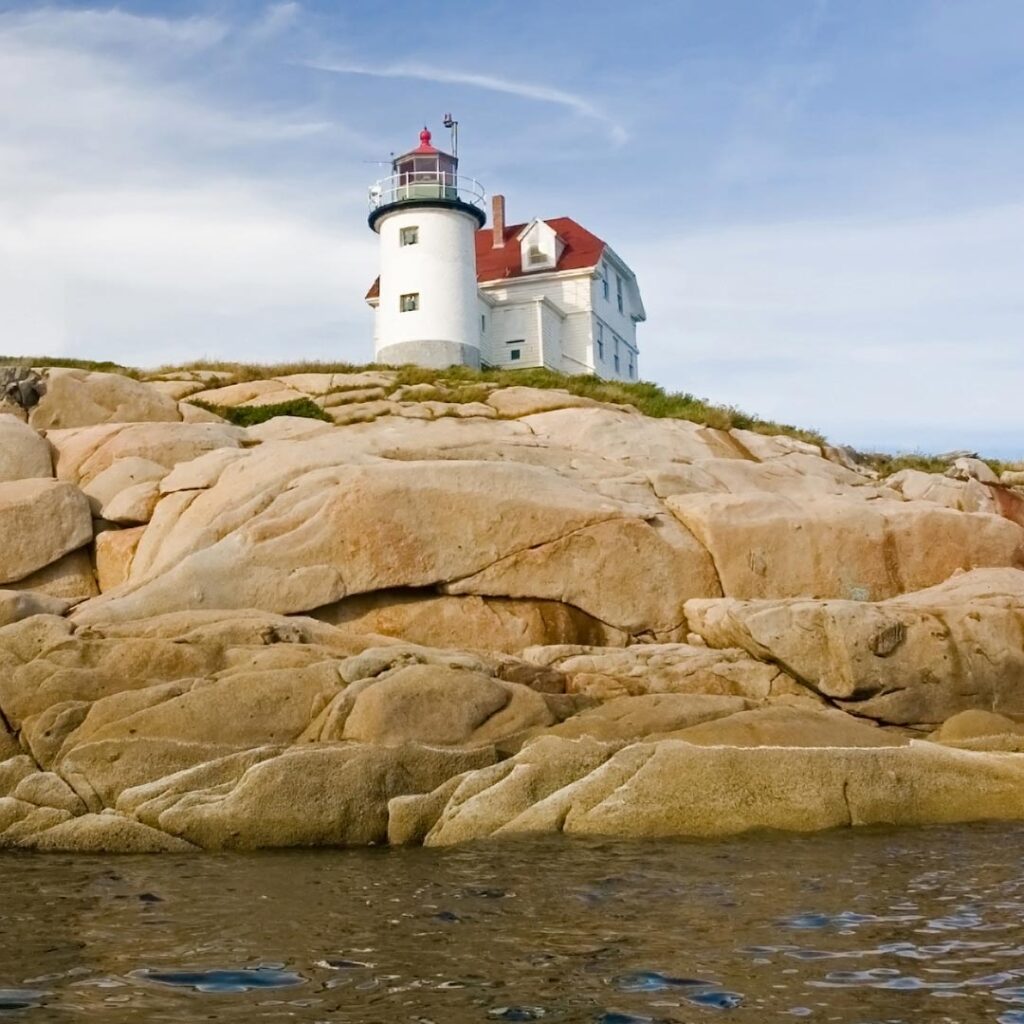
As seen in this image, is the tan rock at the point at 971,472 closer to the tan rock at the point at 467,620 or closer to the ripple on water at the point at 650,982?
the tan rock at the point at 467,620

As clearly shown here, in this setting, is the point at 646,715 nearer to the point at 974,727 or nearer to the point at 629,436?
the point at 974,727

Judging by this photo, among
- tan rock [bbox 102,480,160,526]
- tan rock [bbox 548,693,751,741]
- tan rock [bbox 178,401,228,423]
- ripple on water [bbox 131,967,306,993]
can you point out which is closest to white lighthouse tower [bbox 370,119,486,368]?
tan rock [bbox 178,401,228,423]

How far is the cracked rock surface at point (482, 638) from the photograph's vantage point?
1437 cm

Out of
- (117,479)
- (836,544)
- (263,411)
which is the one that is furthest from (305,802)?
(263,411)

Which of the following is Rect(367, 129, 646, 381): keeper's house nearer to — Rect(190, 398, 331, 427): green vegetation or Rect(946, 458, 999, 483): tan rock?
Rect(190, 398, 331, 427): green vegetation

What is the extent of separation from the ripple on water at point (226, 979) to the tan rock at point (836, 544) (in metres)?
14.4

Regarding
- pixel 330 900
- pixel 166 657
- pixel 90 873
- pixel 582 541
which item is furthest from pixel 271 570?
pixel 330 900

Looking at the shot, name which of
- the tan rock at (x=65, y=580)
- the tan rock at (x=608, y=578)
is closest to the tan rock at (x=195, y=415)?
the tan rock at (x=65, y=580)

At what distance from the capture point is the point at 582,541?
21.6 meters

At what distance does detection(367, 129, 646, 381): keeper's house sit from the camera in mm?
51656

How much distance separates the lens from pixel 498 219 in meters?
59.6

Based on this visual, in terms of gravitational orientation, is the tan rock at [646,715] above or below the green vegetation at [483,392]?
below

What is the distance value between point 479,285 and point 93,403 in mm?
28164

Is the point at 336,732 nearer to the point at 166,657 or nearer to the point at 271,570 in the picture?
the point at 166,657
